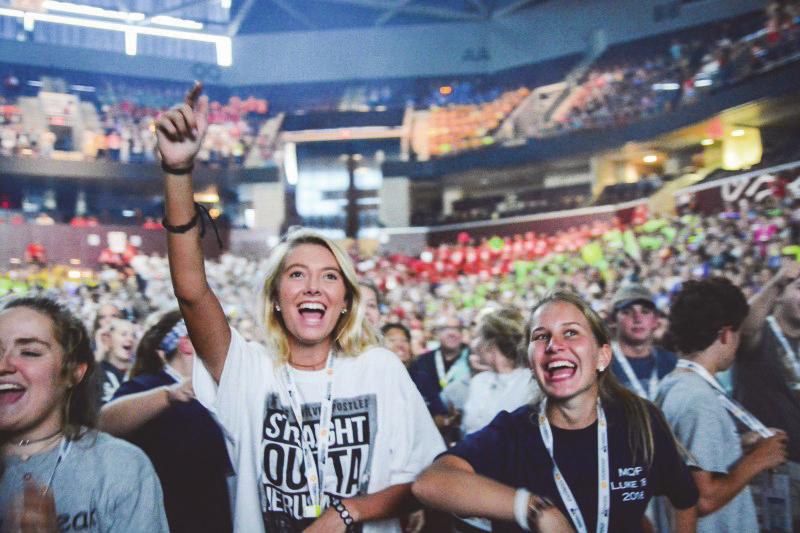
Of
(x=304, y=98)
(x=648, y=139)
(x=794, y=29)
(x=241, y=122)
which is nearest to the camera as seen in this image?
(x=794, y=29)

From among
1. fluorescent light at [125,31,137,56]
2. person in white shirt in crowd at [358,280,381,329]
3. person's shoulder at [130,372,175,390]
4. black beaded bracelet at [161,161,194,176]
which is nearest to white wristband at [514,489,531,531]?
black beaded bracelet at [161,161,194,176]

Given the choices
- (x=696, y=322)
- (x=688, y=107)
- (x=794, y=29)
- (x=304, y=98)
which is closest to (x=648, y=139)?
(x=688, y=107)

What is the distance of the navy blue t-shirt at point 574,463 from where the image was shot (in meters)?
1.67

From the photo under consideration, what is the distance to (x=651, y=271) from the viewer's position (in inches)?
469

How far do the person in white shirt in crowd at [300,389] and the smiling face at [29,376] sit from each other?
0.31 m

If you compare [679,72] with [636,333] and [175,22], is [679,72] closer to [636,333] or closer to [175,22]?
[175,22]

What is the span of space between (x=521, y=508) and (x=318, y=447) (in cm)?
54

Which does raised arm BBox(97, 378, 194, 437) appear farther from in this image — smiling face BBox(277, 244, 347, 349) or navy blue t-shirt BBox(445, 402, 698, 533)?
navy blue t-shirt BBox(445, 402, 698, 533)

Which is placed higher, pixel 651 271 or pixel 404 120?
pixel 404 120

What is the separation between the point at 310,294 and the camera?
1841 millimetres

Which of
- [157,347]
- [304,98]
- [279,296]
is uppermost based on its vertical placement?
[304,98]

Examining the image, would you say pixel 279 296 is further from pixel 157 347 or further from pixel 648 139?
pixel 648 139

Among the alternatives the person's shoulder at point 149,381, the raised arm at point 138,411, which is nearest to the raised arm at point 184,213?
the raised arm at point 138,411

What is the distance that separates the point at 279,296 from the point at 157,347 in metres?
1.02
